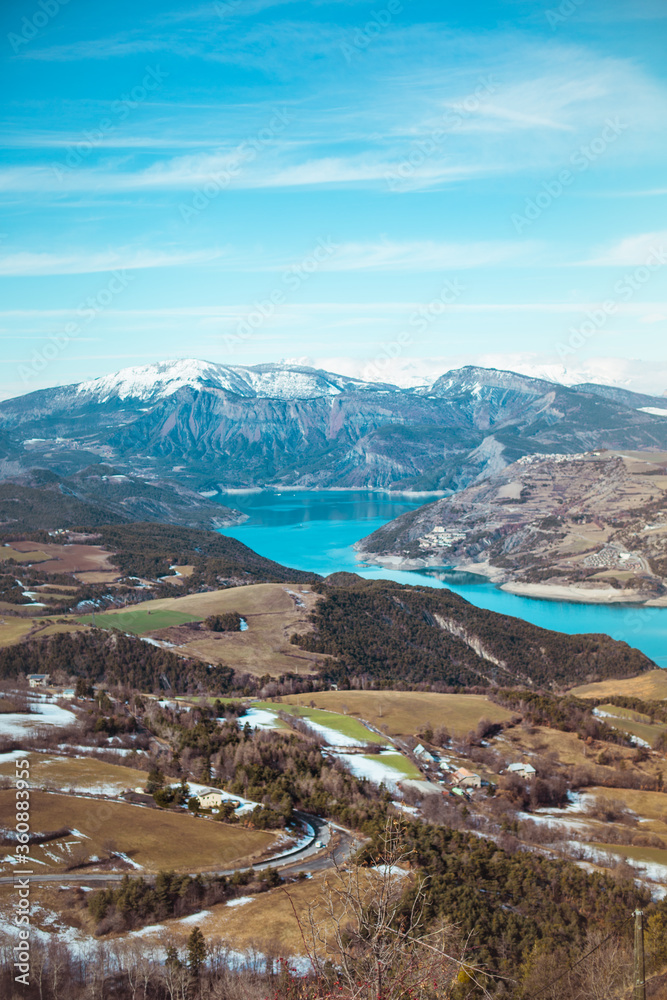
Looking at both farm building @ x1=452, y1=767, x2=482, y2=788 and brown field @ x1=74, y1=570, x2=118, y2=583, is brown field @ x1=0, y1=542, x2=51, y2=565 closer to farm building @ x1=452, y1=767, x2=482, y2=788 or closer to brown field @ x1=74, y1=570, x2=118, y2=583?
brown field @ x1=74, y1=570, x2=118, y2=583

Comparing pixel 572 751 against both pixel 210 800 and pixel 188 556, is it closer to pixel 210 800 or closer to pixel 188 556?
pixel 210 800

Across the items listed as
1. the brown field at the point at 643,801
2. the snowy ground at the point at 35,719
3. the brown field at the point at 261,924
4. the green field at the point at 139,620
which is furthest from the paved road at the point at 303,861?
the green field at the point at 139,620

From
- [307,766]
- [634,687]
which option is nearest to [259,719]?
[307,766]

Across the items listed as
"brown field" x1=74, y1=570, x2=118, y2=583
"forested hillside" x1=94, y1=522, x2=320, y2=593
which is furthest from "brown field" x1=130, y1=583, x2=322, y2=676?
"forested hillside" x1=94, y1=522, x2=320, y2=593

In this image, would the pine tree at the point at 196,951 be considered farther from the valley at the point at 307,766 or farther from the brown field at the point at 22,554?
the brown field at the point at 22,554

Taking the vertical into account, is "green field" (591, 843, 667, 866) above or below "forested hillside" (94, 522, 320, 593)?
below
